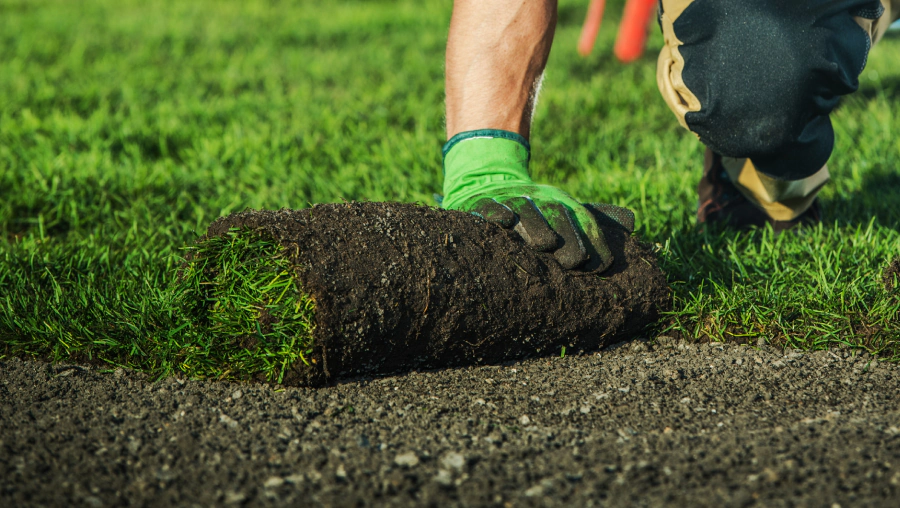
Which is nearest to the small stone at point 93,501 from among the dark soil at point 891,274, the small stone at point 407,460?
the small stone at point 407,460

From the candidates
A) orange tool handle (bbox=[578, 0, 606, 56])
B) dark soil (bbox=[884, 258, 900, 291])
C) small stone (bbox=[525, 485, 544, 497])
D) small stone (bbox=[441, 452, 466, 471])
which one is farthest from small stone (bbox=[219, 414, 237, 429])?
orange tool handle (bbox=[578, 0, 606, 56])

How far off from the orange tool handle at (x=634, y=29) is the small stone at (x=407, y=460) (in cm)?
452

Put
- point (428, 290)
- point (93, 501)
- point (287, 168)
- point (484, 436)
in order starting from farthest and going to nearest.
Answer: point (287, 168), point (428, 290), point (484, 436), point (93, 501)

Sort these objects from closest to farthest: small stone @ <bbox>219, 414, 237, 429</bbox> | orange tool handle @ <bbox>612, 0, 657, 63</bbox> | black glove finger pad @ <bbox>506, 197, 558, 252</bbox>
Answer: small stone @ <bbox>219, 414, 237, 429</bbox> → black glove finger pad @ <bbox>506, 197, 558, 252</bbox> → orange tool handle @ <bbox>612, 0, 657, 63</bbox>

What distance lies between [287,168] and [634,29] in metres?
3.03

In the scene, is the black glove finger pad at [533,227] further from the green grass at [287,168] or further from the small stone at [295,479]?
the small stone at [295,479]

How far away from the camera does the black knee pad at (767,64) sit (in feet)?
6.53

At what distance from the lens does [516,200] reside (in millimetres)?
1876

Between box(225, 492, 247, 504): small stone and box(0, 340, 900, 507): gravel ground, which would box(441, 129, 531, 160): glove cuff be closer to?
box(0, 340, 900, 507): gravel ground

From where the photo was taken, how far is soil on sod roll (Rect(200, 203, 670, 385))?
1.66 metres

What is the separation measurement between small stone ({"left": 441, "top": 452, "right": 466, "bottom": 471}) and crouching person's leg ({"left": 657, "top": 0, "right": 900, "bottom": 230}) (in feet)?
3.95

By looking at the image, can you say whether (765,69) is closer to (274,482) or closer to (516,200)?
(516,200)

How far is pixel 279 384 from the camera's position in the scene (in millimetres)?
1704

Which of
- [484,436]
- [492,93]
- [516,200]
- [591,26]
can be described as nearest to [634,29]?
[591,26]
